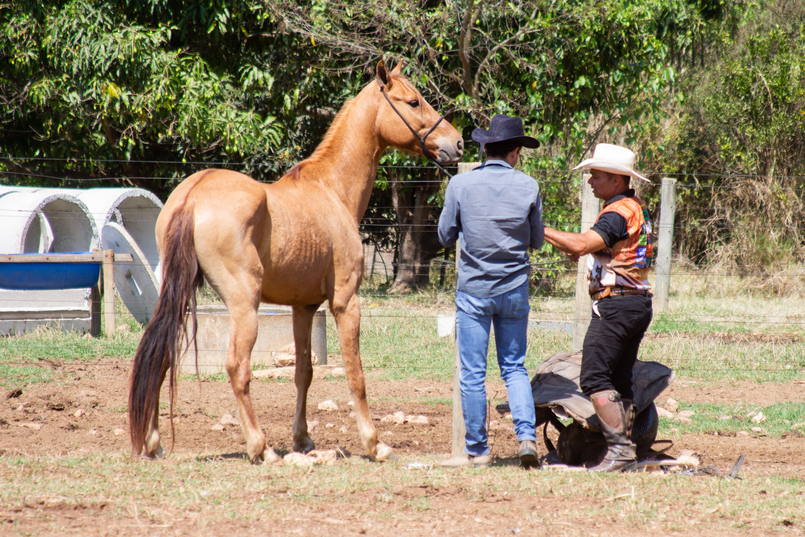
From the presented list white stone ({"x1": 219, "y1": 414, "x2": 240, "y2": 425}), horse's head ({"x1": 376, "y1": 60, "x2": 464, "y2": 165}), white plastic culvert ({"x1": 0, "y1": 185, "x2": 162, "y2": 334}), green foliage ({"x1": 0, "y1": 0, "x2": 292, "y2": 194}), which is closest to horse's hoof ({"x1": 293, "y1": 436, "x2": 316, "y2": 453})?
white stone ({"x1": 219, "y1": 414, "x2": 240, "y2": 425})

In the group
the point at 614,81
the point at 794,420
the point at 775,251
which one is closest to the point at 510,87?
the point at 614,81

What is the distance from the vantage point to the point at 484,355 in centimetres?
408

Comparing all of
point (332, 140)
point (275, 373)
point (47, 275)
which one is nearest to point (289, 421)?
point (275, 373)

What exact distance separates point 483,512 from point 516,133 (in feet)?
6.87

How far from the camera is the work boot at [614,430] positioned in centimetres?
387

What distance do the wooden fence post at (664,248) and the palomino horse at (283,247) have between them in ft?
20.6

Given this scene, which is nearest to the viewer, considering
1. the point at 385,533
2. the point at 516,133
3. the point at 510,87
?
the point at 385,533

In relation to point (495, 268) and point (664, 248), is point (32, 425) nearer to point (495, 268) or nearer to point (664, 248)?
point (495, 268)

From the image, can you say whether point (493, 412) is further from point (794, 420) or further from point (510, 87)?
point (510, 87)

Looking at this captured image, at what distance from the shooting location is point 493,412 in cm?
579

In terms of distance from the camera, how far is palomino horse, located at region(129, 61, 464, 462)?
3750mm

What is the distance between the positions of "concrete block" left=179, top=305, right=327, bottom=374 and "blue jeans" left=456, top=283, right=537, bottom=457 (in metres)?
3.31

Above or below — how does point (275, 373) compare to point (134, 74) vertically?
below

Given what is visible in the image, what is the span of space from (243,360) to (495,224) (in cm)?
161
